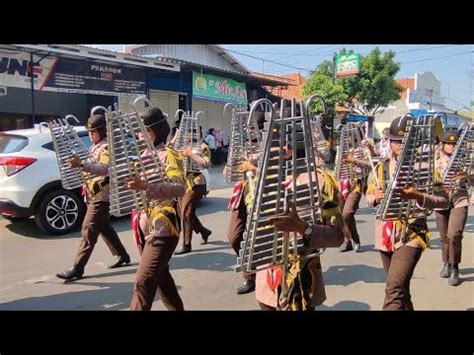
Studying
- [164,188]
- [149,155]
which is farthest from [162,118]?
[164,188]

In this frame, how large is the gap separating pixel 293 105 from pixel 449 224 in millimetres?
3519

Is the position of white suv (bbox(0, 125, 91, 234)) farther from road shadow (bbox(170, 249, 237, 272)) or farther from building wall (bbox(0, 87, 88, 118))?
building wall (bbox(0, 87, 88, 118))

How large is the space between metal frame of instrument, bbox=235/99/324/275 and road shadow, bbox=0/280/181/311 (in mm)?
2397

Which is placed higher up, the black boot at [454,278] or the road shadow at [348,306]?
the black boot at [454,278]

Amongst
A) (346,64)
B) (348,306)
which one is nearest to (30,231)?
(348,306)

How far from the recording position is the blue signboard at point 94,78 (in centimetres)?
1102

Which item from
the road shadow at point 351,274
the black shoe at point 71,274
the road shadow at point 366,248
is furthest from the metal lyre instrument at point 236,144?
the road shadow at point 366,248

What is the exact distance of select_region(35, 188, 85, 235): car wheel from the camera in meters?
6.18

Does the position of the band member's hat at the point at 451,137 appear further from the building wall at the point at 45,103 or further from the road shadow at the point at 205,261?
the building wall at the point at 45,103

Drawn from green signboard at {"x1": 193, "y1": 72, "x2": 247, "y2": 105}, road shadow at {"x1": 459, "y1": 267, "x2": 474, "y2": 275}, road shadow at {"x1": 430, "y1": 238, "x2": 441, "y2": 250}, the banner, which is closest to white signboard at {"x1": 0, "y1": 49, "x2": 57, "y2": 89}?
the banner

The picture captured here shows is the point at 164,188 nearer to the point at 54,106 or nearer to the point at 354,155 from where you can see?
the point at 354,155

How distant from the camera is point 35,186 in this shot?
6.14 m

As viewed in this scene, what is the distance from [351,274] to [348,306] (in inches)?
38.1

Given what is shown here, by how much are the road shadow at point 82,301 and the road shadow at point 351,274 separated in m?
1.81
